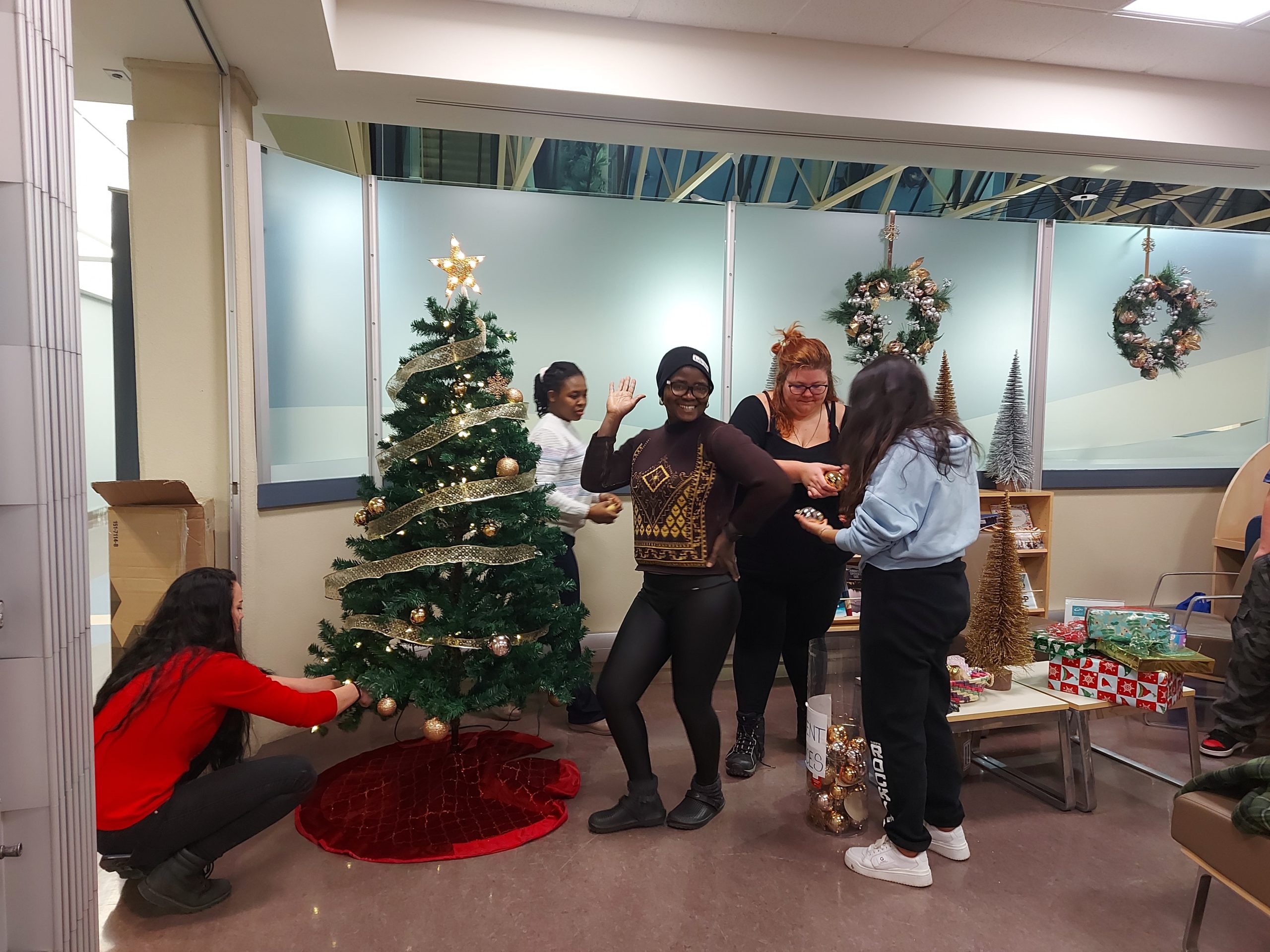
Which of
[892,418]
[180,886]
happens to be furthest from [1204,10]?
[180,886]

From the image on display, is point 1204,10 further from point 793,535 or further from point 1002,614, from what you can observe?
point 793,535

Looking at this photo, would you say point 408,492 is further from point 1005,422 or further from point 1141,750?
point 1005,422

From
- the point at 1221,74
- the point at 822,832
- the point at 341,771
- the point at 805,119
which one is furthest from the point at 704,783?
the point at 1221,74

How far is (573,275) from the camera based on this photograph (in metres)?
4.44

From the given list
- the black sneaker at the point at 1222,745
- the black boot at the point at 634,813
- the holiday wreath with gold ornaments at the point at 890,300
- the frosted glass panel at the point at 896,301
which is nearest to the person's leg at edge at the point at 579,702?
the black boot at the point at 634,813

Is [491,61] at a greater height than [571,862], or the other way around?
[491,61]

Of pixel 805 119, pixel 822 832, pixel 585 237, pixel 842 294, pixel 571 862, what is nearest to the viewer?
pixel 571 862

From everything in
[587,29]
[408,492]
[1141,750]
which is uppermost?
[587,29]

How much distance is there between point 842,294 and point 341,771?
376 cm

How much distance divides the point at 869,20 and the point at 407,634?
3086 mm

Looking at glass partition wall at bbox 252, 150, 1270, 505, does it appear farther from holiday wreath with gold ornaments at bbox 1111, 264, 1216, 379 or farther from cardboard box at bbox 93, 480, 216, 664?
cardboard box at bbox 93, 480, 216, 664

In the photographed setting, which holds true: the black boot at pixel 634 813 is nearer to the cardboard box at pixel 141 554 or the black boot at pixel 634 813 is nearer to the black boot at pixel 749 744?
the black boot at pixel 749 744

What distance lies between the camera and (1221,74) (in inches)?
152

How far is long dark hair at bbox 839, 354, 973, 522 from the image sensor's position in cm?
228
